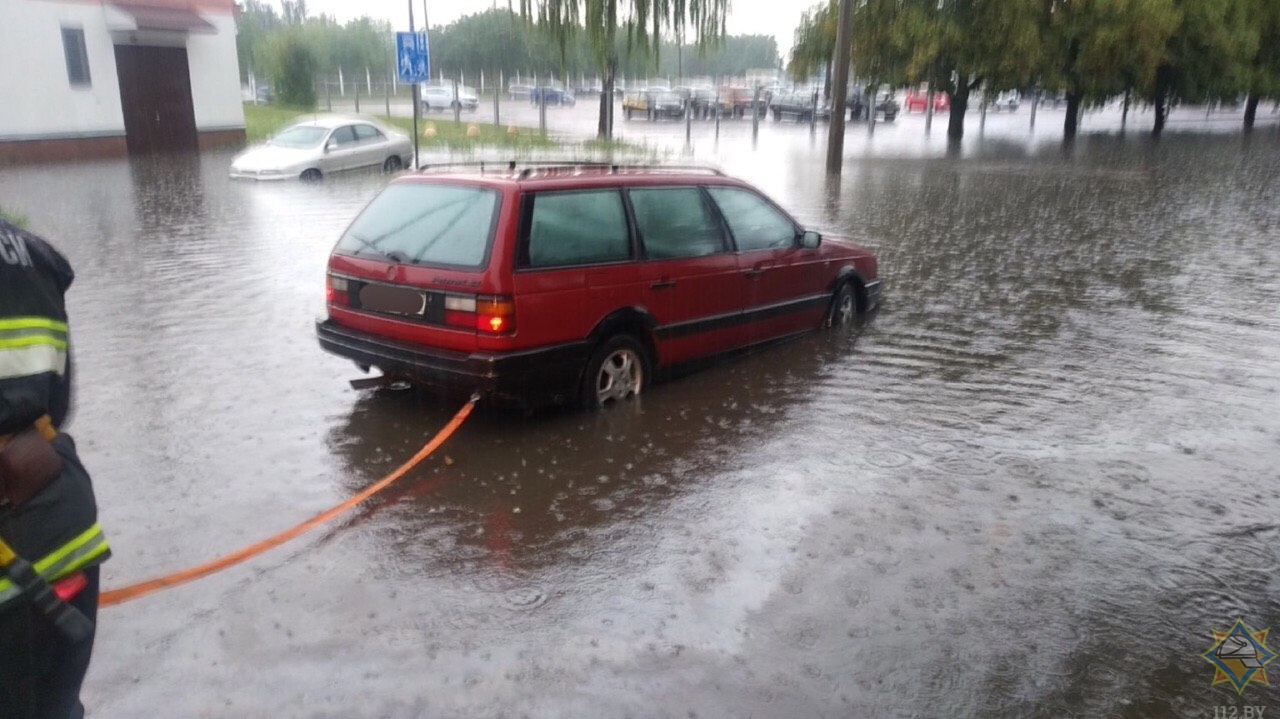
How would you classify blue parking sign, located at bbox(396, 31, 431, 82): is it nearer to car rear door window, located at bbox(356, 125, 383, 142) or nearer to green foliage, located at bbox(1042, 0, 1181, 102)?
car rear door window, located at bbox(356, 125, 383, 142)

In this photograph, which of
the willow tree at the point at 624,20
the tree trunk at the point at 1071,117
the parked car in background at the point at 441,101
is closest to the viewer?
the willow tree at the point at 624,20

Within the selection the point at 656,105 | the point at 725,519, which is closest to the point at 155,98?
the point at 725,519

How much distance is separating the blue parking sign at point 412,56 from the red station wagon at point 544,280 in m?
11.7

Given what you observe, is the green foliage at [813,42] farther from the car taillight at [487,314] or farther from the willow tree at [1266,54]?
the car taillight at [487,314]

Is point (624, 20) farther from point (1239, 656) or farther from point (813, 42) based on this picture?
point (1239, 656)

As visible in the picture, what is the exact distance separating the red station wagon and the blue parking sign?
11724mm

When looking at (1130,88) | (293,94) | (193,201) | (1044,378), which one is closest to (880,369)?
(1044,378)

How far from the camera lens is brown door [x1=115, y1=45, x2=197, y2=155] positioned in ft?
79.6

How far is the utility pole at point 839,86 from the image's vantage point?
20359 mm

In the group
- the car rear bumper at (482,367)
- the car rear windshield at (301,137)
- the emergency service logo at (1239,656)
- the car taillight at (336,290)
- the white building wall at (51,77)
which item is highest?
the white building wall at (51,77)

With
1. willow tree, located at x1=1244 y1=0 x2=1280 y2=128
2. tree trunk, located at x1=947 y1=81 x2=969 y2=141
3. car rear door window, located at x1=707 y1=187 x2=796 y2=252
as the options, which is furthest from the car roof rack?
willow tree, located at x1=1244 y1=0 x2=1280 y2=128

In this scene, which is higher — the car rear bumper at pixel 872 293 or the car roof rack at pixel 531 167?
the car roof rack at pixel 531 167

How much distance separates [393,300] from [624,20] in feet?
58.8

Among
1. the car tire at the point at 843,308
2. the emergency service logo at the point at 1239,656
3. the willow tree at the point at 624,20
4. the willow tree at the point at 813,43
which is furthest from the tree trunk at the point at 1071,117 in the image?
the emergency service logo at the point at 1239,656
